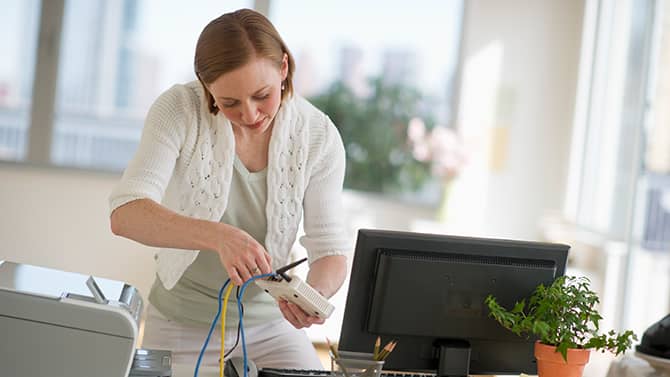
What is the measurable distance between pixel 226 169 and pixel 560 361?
2.87ft

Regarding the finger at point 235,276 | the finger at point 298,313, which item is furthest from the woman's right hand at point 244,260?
the finger at point 298,313

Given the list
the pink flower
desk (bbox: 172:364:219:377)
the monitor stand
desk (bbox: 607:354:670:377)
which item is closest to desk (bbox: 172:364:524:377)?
desk (bbox: 172:364:219:377)

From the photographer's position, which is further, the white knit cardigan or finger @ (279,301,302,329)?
the white knit cardigan

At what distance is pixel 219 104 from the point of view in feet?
6.39

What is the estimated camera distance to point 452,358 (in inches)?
72.1

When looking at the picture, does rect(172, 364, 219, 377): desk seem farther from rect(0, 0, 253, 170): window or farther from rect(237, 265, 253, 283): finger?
rect(0, 0, 253, 170): window

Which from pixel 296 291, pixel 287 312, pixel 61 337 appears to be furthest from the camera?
pixel 287 312

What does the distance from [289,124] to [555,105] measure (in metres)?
3.77

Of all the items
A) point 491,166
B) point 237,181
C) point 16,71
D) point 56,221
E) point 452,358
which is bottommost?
point 56,221

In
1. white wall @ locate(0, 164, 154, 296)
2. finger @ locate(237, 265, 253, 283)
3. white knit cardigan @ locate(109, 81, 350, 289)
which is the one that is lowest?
white wall @ locate(0, 164, 154, 296)

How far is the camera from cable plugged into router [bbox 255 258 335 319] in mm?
1646

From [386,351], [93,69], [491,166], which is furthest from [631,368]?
[93,69]

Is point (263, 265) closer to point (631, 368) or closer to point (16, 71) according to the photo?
point (631, 368)

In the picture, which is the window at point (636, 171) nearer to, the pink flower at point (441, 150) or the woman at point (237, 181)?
the pink flower at point (441, 150)
